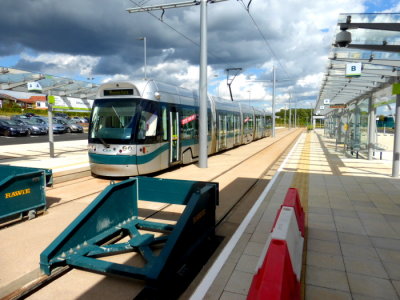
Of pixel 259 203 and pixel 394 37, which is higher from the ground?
pixel 394 37

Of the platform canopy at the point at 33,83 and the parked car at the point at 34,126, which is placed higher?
the platform canopy at the point at 33,83

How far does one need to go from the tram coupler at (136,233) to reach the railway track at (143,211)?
0.15 metres

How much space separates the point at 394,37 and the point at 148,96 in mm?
6425

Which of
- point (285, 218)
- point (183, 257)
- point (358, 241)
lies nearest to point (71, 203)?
point (183, 257)

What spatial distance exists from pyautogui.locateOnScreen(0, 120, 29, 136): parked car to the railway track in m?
22.2

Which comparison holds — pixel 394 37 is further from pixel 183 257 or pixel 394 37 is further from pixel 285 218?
pixel 183 257

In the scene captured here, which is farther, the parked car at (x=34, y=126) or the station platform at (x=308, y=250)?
the parked car at (x=34, y=126)

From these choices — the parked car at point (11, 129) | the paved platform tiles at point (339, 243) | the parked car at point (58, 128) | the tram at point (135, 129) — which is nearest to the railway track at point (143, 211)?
the paved platform tiles at point (339, 243)

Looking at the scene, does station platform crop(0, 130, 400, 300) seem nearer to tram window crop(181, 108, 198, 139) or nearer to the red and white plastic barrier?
the red and white plastic barrier

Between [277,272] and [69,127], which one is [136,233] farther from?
[69,127]

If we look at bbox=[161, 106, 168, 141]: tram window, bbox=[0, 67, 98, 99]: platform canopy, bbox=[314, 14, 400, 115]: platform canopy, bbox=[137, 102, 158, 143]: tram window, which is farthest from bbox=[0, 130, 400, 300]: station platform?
bbox=[0, 67, 98, 99]: platform canopy

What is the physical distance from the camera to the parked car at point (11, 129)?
27.7 metres

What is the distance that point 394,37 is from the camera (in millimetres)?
7277

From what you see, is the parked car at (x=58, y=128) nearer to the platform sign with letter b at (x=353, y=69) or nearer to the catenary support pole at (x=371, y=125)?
the catenary support pole at (x=371, y=125)
